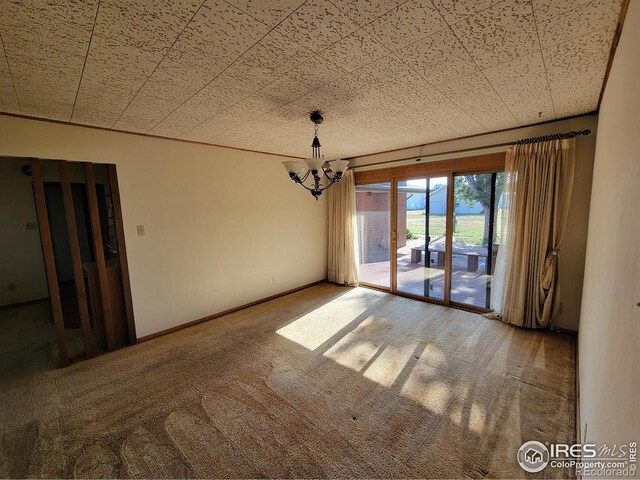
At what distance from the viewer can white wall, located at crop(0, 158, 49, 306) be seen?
168 inches

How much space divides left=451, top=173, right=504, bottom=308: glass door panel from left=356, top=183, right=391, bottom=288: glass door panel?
3.71 feet

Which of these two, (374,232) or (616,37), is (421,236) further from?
(616,37)

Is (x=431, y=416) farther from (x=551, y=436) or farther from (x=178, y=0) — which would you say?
(x=178, y=0)

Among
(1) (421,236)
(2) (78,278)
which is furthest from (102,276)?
(1) (421,236)

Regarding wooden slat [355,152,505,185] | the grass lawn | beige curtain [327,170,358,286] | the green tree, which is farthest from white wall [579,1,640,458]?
beige curtain [327,170,358,286]

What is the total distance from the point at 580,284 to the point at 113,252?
5986mm

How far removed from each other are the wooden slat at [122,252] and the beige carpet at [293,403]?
0.85ft

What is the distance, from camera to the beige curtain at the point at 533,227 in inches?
120

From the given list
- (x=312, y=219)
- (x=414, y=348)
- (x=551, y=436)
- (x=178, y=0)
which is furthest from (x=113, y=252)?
(x=551, y=436)

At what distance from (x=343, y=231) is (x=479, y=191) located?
2.34m

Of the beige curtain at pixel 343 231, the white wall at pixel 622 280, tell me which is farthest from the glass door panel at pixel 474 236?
the white wall at pixel 622 280

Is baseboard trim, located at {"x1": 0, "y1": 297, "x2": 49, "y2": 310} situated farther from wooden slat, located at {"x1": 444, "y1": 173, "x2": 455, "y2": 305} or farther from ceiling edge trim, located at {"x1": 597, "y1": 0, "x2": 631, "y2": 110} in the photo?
ceiling edge trim, located at {"x1": 597, "y1": 0, "x2": 631, "y2": 110}

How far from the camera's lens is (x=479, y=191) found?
3779 mm

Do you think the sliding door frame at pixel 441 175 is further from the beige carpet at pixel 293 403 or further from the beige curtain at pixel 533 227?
the beige carpet at pixel 293 403
